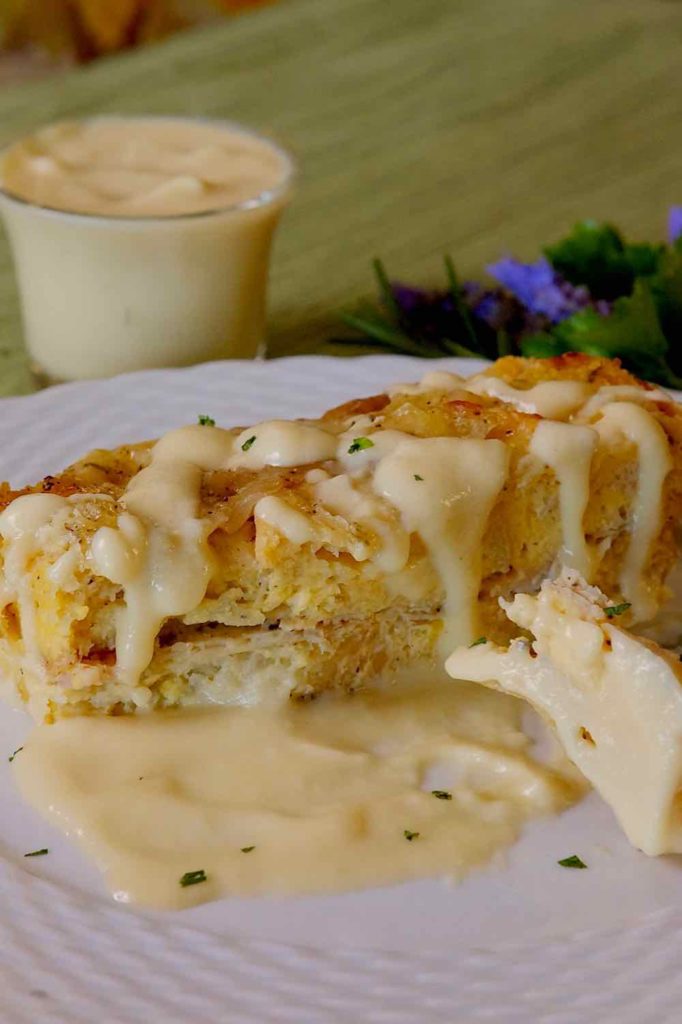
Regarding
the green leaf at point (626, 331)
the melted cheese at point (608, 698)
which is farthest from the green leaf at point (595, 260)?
the melted cheese at point (608, 698)

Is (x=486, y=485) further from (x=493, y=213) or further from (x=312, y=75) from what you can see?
(x=312, y=75)

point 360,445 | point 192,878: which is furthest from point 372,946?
point 360,445

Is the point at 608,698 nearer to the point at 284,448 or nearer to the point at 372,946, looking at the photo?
the point at 372,946

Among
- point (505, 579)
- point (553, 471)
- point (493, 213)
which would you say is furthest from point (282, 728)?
point (493, 213)

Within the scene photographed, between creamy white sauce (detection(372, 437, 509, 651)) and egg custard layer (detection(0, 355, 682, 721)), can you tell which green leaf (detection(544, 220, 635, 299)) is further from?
creamy white sauce (detection(372, 437, 509, 651))

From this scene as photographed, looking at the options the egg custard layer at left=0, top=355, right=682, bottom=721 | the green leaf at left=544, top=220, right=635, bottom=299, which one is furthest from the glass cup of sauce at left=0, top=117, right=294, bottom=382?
the egg custard layer at left=0, top=355, right=682, bottom=721

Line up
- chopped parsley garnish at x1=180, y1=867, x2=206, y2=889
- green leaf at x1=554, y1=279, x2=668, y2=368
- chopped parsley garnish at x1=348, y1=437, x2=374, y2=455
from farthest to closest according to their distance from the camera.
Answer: green leaf at x1=554, y1=279, x2=668, y2=368, chopped parsley garnish at x1=348, y1=437, x2=374, y2=455, chopped parsley garnish at x1=180, y1=867, x2=206, y2=889

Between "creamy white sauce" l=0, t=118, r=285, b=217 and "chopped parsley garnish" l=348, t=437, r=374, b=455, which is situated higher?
"creamy white sauce" l=0, t=118, r=285, b=217

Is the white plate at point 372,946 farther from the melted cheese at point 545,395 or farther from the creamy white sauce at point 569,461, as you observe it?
the melted cheese at point 545,395
